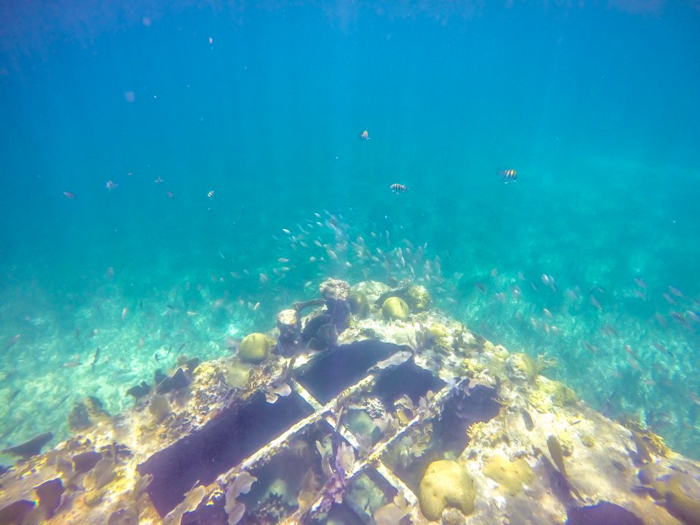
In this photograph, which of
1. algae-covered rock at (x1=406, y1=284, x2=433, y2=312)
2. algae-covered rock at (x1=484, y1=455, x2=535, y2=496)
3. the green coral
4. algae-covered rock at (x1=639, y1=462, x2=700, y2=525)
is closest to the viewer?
algae-covered rock at (x1=639, y1=462, x2=700, y2=525)

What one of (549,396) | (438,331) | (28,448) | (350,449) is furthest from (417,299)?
(28,448)

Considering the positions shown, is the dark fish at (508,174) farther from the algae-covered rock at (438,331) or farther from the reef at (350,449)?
the reef at (350,449)

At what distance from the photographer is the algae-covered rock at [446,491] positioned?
486 cm

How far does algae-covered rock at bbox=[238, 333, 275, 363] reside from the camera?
7.61 m

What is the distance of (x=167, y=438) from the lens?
6090 mm

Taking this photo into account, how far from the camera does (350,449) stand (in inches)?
213

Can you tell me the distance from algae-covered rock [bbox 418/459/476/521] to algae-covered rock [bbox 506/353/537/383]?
3235 millimetres

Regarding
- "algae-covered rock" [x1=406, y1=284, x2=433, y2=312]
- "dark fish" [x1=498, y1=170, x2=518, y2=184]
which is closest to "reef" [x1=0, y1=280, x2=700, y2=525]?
"algae-covered rock" [x1=406, y1=284, x2=433, y2=312]

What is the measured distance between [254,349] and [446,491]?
5.11 metres

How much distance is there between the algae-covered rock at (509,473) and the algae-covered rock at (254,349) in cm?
539

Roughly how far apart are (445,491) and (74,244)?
42.6m

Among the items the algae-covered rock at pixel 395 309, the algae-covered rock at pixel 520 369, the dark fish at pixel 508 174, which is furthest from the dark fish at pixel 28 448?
the dark fish at pixel 508 174

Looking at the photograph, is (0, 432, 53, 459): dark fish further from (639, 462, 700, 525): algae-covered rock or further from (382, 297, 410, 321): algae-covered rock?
(639, 462, 700, 525): algae-covered rock

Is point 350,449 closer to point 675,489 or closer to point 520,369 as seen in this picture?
point 520,369
